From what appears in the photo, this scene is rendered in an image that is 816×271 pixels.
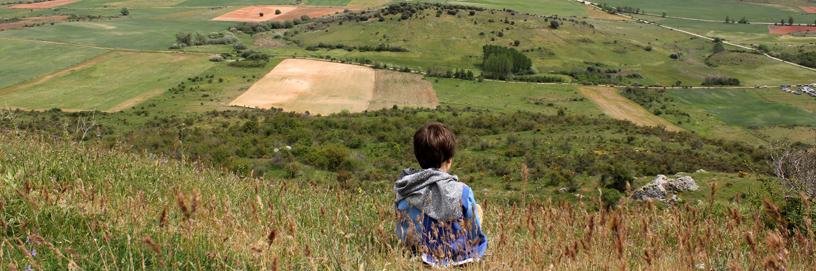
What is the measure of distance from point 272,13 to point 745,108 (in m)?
105

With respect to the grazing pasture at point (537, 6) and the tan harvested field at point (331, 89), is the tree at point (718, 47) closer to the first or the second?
the grazing pasture at point (537, 6)

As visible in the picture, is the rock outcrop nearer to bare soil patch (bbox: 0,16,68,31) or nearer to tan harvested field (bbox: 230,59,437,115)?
tan harvested field (bbox: 230,59,437,115)

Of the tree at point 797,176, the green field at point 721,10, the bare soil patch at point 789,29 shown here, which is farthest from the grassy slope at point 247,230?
the green field at point 721,10

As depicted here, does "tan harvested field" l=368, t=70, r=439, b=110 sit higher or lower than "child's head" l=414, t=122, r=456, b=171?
lower

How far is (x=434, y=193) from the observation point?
4508 millimetres

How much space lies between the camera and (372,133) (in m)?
55.9

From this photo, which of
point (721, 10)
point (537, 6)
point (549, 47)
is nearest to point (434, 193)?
point (549, 47)

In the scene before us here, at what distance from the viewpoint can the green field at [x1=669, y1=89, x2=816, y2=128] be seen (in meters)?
76.8

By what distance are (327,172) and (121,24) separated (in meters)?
104

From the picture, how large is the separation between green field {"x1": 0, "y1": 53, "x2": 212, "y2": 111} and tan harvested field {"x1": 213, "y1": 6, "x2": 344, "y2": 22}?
4556cm

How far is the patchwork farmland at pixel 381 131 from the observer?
380 centimetres

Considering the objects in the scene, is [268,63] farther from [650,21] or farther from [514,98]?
[650,21]

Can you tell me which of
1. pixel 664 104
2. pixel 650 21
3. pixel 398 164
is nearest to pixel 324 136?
pixel 398 164

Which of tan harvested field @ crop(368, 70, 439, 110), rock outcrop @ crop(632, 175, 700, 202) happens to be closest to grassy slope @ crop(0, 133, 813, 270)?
rock outcrop @ crop(632, 175, 700, 202)
